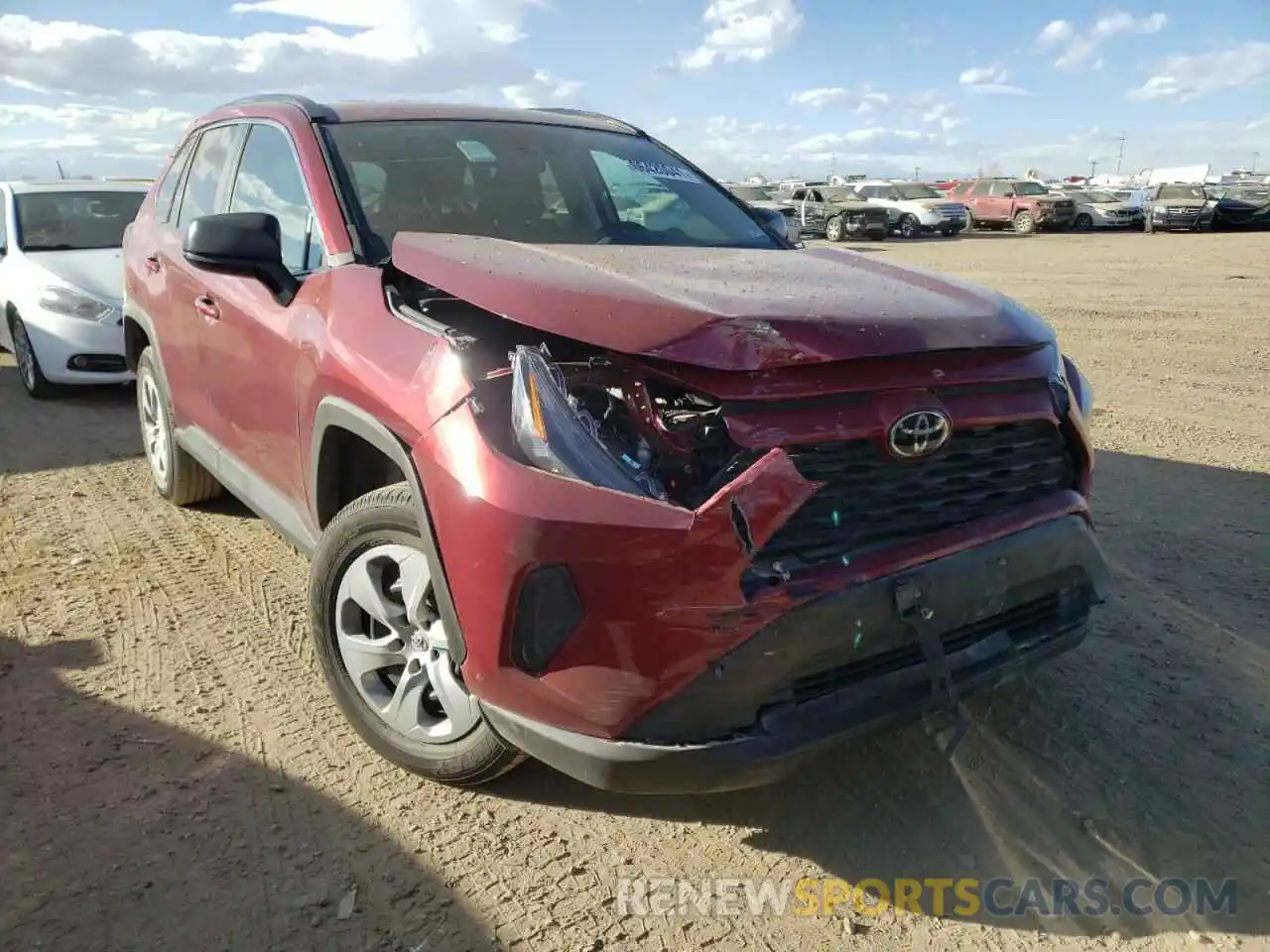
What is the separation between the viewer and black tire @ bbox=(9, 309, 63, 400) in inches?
281

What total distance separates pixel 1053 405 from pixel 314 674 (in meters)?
2.44

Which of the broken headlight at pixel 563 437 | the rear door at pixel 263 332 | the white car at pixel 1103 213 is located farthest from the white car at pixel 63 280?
the white car at pixel 1103 213

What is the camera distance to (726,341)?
7.29ft

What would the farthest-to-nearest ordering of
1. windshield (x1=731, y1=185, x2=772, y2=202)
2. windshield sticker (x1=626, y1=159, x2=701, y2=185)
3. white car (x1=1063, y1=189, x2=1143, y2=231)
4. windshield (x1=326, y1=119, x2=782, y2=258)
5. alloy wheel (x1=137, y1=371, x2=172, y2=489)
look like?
windshield (x1=731, y1=185, x2=772, y2=202)
white car (x1=1063, y1=189, x2=1143, y2=231)
alloy wheel (x1=137, y1=371, x2=172, y2=489)
windshield sticker (x1=626, y1=159, x2=701, y2=185)
windshield (x1=326, y1=119, x2=782, y2=258)

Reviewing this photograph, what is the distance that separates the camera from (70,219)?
8039mm

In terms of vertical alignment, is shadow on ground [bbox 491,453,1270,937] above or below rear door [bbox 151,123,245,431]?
below

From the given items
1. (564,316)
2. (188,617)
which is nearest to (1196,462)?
(564,316)

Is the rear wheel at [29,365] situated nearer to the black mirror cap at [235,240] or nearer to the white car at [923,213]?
the black mirror cap at [235,240]

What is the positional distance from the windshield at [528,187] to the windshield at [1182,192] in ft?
98.5

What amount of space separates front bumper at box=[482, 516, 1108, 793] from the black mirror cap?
1.60 meters

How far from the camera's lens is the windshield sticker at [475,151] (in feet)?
11.8

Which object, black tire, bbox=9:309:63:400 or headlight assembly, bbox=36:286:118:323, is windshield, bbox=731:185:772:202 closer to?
black tire, bbox=9:309:63:400

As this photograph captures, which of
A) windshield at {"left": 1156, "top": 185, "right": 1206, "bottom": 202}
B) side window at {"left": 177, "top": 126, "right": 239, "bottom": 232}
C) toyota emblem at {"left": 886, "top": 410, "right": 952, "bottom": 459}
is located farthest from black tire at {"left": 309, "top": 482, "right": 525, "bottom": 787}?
windshield at {"left": 1156, "top": 185, "right": 1206, "bottom": 202}

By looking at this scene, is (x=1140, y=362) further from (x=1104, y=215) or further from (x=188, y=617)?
(x=1104, y=215)
